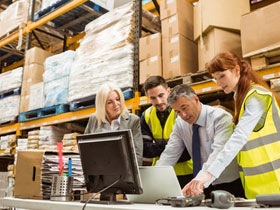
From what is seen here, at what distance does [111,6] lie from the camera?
16.5 feet

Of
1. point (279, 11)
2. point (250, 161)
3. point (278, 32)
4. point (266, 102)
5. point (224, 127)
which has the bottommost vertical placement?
point (250, 161)

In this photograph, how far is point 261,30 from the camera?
2564mm

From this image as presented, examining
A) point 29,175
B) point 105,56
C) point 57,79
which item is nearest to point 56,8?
point 57,79

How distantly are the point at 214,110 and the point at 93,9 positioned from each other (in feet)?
12.2

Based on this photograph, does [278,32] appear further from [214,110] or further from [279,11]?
[214,110]

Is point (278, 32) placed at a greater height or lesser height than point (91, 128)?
greater

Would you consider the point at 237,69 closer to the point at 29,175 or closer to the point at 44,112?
the point at 29,175

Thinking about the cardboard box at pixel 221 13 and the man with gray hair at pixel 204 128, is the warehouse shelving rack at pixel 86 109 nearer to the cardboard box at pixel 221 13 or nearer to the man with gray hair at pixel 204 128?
the cardboard box at pixel 221 13

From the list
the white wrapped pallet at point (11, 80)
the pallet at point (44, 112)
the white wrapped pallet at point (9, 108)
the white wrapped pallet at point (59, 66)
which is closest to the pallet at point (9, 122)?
the white wrapped pallet at point (9, 108)

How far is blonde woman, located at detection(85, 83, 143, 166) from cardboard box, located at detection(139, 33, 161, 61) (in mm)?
1322

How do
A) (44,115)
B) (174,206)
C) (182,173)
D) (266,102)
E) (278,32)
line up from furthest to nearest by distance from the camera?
(44,115), (278,32), (182,173), (266,102), (174,206)

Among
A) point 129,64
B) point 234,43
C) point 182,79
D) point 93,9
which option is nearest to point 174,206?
point 182,79

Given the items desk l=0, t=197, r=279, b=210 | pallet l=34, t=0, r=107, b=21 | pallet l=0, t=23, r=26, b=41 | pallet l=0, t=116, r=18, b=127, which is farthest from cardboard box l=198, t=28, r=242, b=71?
pallet l=0, t=23, r=26, b=41

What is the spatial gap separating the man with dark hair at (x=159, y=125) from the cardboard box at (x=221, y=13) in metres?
0.99
